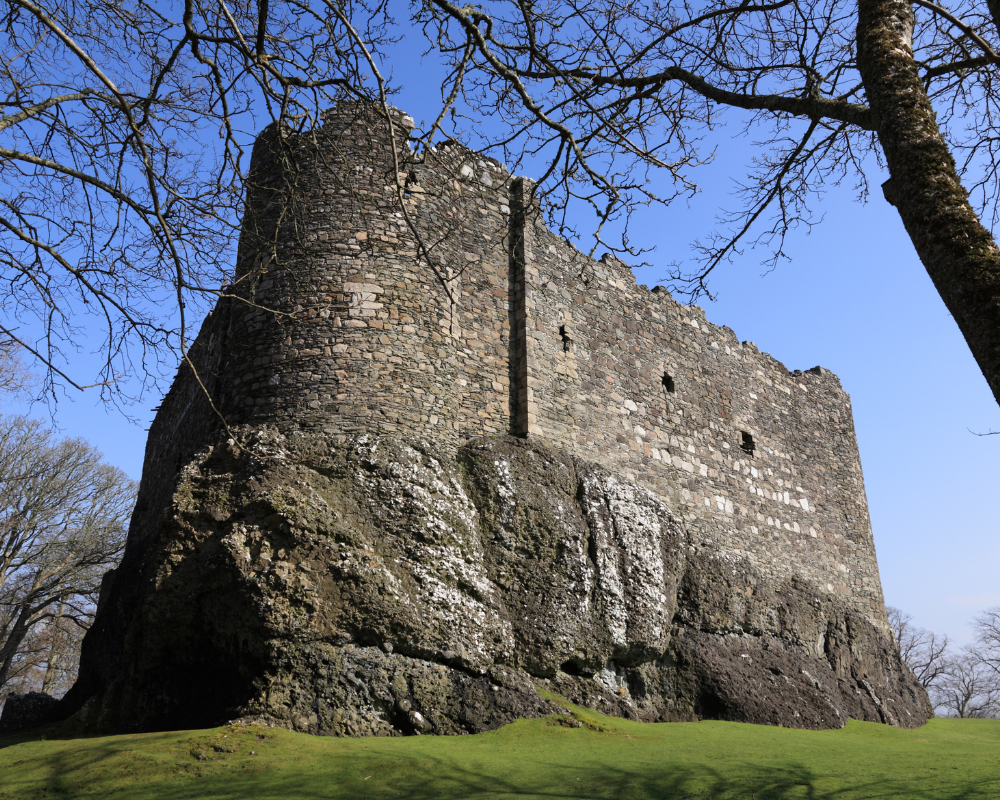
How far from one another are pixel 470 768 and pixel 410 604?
198 centimetres

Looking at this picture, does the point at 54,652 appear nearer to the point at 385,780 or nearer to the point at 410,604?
the point at 410,604

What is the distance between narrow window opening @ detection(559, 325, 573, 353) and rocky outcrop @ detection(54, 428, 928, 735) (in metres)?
1.85

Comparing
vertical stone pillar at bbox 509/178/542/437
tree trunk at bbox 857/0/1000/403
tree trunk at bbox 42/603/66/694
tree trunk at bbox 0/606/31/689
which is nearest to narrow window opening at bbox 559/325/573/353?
vertical stone pillar at bbox 509/178/542/437

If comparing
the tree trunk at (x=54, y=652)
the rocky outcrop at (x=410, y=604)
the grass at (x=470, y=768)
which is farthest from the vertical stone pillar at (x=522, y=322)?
the tree trunk at (x=54, y=652)

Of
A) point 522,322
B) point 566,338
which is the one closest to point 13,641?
point 522,322

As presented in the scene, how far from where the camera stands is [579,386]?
36.0 feet

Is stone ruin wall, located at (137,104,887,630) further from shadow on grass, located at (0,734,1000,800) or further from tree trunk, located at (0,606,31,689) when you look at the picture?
tree trunk, located at (0,606,31,689)

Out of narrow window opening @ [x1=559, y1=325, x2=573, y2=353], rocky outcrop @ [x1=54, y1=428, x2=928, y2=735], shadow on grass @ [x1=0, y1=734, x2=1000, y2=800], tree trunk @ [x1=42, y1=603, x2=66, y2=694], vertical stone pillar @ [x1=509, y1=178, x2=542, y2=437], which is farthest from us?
tree trunk @ [x1=42, y1=603, x2=66, y2=694]

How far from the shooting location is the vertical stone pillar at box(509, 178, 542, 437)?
10.0m

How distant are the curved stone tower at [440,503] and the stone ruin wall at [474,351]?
0.05 m

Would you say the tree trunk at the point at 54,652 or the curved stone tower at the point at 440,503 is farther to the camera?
the tree trunk at the point at 54,652

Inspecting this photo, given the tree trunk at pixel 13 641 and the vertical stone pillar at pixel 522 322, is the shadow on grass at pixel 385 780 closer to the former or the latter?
the vertical stone pillar at pixel 522 322

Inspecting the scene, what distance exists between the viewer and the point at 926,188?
378cm

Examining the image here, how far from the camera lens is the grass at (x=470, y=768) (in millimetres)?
5316
